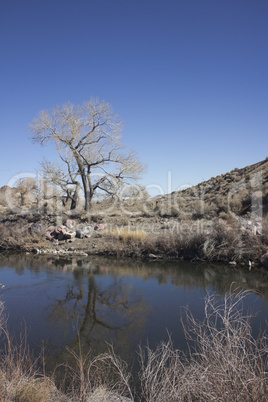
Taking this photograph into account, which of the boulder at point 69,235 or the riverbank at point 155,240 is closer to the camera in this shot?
the riverbank at point 155,240

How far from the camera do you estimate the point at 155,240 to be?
48.7 feet

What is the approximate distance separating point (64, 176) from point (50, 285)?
13043 millimetres

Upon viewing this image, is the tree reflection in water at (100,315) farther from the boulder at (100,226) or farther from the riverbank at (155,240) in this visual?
the boulder at (100,226)

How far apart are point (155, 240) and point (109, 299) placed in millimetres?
6846

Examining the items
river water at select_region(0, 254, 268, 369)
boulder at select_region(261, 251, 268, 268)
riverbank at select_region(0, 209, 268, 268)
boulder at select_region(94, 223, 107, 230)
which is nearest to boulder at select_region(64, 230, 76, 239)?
riverbank at select_region(0, 209, 268, 268)

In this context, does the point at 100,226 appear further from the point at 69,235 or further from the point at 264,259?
the point at 264,259

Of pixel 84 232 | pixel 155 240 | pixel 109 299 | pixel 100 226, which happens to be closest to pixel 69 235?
pixel 84 232

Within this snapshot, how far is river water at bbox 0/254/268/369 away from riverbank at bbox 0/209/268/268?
1061 mm

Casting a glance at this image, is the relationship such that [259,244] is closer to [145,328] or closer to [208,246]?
[208,246]

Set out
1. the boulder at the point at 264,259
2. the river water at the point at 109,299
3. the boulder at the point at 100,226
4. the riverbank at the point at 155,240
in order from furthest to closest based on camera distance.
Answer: the boulder at the point at 100,226 → the riverbank at the point at 155,240 → the boulder at the point at 264,259 → the river water at the point at 109,299

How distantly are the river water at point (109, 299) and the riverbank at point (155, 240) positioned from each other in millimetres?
1061

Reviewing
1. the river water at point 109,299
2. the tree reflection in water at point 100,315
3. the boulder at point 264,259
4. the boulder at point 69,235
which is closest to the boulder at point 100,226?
the boulder at point 69,235

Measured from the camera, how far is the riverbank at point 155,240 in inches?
503

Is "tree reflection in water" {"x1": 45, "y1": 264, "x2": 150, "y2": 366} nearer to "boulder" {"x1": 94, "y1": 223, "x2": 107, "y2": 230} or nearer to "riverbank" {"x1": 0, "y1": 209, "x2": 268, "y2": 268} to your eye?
"riverbank" {"x1": 0, "y1": 209, "x2": 268, "y2": 268}
